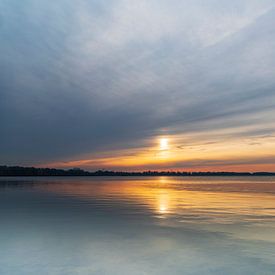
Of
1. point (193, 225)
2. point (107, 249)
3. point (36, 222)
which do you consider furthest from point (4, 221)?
point (193, 225)

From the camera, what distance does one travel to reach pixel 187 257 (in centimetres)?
1124

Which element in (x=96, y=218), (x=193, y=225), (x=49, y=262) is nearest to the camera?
(x=49, y=262)

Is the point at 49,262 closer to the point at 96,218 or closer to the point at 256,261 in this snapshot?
the point at 256,261

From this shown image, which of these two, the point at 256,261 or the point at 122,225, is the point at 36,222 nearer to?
the point at 122,225

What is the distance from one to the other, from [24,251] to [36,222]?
6.51 meters

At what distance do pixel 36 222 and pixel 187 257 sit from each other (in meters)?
10.3

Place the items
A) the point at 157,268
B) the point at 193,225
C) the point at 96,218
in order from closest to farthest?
1. the point at 157,268
2. the point at 193,225
3. the point at 96,218

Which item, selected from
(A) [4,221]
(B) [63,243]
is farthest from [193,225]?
(A) [4,221]

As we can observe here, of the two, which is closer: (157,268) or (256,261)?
(157,268)

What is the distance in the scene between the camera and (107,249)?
1222 cm

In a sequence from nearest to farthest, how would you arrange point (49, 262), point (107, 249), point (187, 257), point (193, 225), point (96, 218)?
point (49, 262), point (187, 257), point (107, 249), point (193, 225), point (96, 218)

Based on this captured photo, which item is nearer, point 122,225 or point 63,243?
point 63,243

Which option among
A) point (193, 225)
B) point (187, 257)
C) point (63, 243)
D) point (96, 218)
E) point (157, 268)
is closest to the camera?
point (157, 268)

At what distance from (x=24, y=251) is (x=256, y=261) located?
8420 mm
